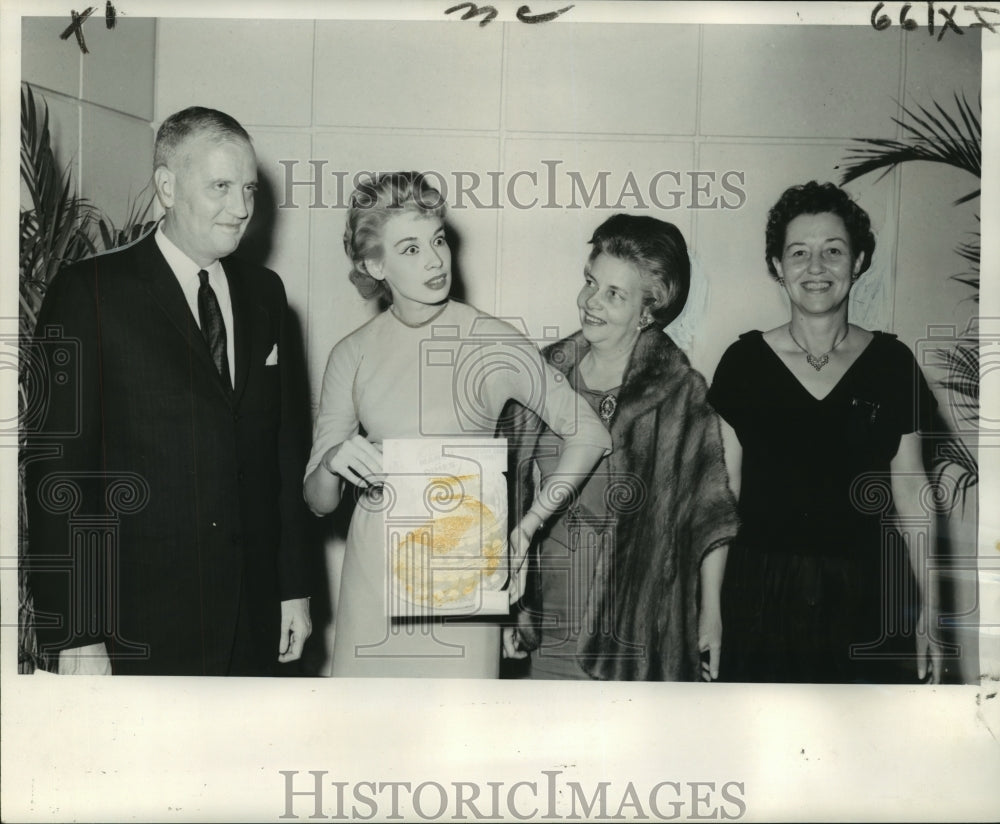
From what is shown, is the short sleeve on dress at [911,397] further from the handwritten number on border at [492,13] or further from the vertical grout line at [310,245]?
the vertical grout line at [310,245]

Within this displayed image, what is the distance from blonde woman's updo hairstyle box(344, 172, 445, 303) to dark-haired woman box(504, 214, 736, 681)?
521mm

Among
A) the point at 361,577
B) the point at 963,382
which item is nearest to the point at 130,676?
the point at 361,577

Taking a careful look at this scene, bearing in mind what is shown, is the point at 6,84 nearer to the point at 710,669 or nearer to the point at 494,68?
the point at 494,68

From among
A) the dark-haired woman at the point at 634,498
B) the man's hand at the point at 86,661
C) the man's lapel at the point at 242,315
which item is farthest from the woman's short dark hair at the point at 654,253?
the man's hand at the point at 86,661

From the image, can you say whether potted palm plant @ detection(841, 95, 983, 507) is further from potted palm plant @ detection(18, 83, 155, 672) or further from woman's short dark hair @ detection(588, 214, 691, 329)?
potted palm plant @ detection(18, 83, 155, 672)

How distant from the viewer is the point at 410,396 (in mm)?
2908

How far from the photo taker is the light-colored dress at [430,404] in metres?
2.91

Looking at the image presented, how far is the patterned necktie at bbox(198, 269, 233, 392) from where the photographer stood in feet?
9.45

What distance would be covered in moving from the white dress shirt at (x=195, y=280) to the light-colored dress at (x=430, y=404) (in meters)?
0.30

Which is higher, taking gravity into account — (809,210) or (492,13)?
(492,13)

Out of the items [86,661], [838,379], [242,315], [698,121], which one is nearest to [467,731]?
[86,661]

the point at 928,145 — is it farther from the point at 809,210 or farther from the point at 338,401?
the point at 338,401

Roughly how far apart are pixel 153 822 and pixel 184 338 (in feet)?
4.84

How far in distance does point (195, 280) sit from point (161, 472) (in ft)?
1.90
